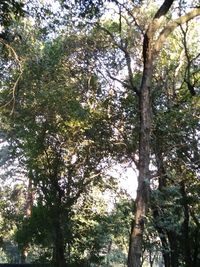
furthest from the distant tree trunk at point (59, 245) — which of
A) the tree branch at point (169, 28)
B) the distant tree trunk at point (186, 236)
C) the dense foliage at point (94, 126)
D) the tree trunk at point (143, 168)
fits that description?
the tree branch at point (169, 28)

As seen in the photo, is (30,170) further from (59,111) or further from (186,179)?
(186,179)

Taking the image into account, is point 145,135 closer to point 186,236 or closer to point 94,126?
point 94,126

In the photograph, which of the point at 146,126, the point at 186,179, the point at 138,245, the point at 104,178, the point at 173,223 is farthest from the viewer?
the point at 104,178

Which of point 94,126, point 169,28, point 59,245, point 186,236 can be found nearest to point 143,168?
point 169,28

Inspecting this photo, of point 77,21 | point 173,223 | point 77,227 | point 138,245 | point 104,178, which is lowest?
point 138,245

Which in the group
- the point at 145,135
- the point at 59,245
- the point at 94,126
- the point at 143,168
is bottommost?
the point at 59,245

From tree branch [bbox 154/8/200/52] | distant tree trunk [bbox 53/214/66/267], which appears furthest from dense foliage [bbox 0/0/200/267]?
tree branch [bbox 154/8/200/52]

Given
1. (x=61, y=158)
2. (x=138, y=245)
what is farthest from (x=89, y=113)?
(x=138, y=245)

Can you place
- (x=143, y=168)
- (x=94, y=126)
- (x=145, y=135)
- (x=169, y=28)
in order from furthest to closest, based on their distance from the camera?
(x=94, y=126), (x=169, y=28), (x=145, y=135), (x=143, y=168)

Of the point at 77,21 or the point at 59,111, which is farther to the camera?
the point at 59,111

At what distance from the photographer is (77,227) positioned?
46.5ft

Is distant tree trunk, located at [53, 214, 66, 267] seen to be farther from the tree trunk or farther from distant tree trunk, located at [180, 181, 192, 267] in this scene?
the tree trunk

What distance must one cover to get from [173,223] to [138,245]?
6.59ft

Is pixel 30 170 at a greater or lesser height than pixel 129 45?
lesser
